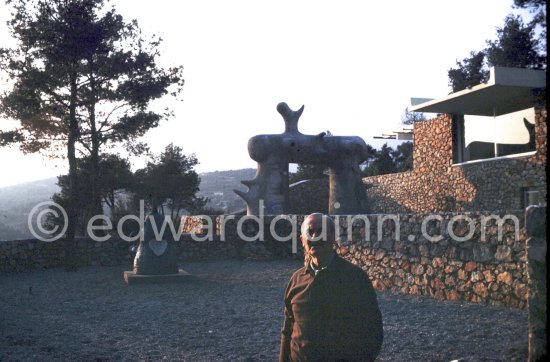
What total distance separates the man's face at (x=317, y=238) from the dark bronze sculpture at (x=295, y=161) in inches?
619

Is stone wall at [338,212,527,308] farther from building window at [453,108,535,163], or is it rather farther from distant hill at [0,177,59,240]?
distant hill at [0,177,59,240]

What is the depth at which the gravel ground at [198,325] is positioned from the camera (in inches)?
256

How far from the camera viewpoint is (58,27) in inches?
703

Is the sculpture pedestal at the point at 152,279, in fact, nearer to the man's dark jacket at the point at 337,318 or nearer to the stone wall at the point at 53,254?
the stone wall at the point at 53,254

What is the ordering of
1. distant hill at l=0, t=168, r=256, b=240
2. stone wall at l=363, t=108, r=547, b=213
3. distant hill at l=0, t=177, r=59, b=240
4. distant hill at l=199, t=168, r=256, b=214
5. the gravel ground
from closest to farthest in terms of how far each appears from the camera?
the gravel ground → stone wall at l=363, t=108, r=547, b=213 → distant hill at l=0, t=177, r=59, b=240 → distant hill at l=0, t=168, r=256, b=240 → distant hill at l=199, t=168, r=256, b=214

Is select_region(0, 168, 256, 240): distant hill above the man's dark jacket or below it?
above

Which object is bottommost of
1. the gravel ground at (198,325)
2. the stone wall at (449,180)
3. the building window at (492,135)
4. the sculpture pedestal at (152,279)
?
the gravel ground at (198,325)

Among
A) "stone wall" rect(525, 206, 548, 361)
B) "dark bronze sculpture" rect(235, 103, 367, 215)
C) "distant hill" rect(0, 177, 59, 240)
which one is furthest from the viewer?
"distant hill" rect(0, 177, 59, 240)

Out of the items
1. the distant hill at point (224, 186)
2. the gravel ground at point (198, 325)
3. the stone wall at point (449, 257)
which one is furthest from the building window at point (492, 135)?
the distant hill at point (224, 186)

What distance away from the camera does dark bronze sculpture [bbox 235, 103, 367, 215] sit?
63.7 feet

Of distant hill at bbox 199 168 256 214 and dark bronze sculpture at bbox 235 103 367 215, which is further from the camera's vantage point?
distant hill at bbox 199 168 256 214

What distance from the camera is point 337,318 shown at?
319cm

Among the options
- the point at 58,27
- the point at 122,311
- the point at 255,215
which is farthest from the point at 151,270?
the point at 58,27

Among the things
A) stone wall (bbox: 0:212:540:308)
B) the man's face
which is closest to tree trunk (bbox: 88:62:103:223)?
stone wall (bbox: 0:212:540:308)
